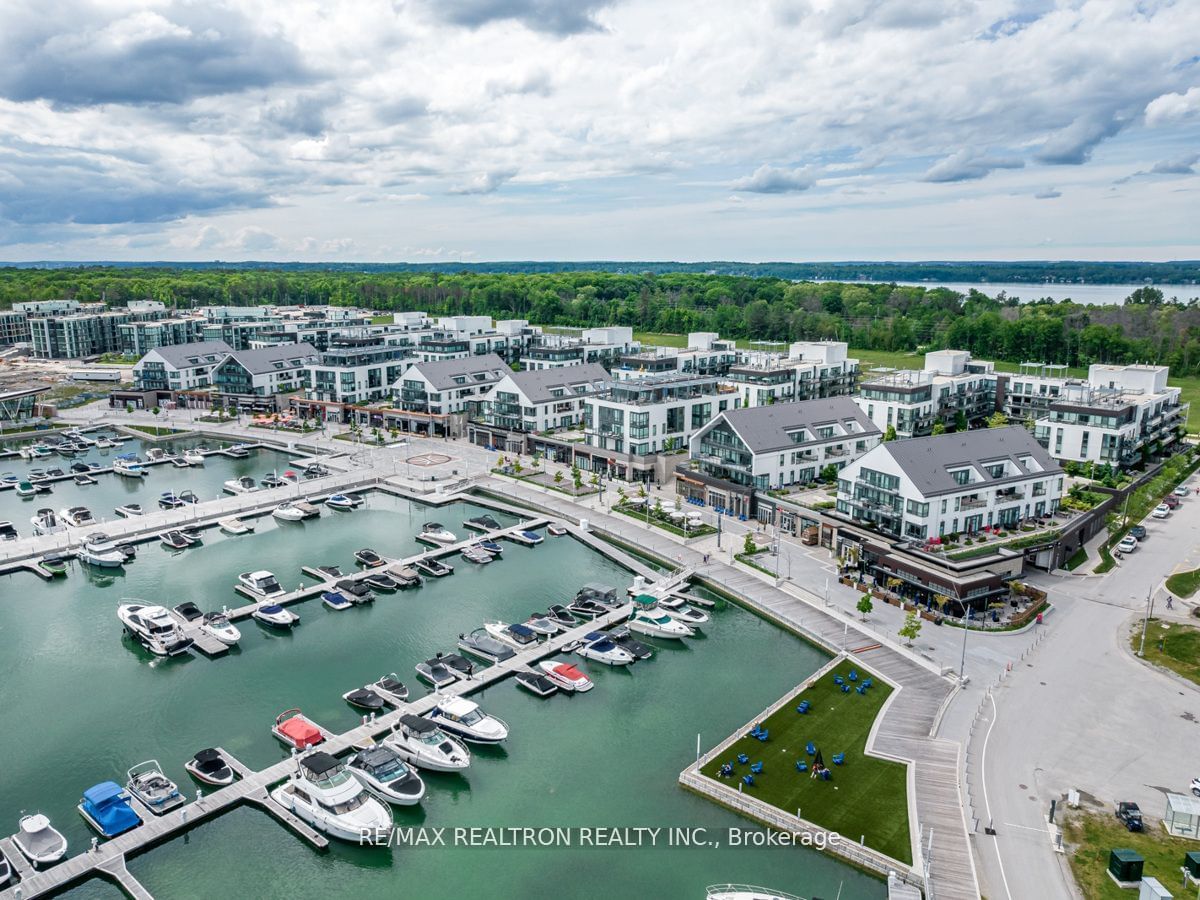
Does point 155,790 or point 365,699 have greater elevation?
point 365,699

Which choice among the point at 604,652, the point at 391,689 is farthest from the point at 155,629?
the point at 604,652

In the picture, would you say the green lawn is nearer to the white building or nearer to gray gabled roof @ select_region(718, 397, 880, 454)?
the white building

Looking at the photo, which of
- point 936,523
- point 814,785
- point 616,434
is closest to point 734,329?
point 616,434

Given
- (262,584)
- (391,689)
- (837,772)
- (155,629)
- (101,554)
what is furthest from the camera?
(101,554)

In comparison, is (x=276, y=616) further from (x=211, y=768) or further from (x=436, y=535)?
(x=436, y=535)

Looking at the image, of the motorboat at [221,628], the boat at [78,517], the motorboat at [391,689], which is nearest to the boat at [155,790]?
the motorboat at [391,689]

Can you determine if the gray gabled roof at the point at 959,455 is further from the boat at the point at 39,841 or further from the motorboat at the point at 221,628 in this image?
the boat at the point at 39,841
